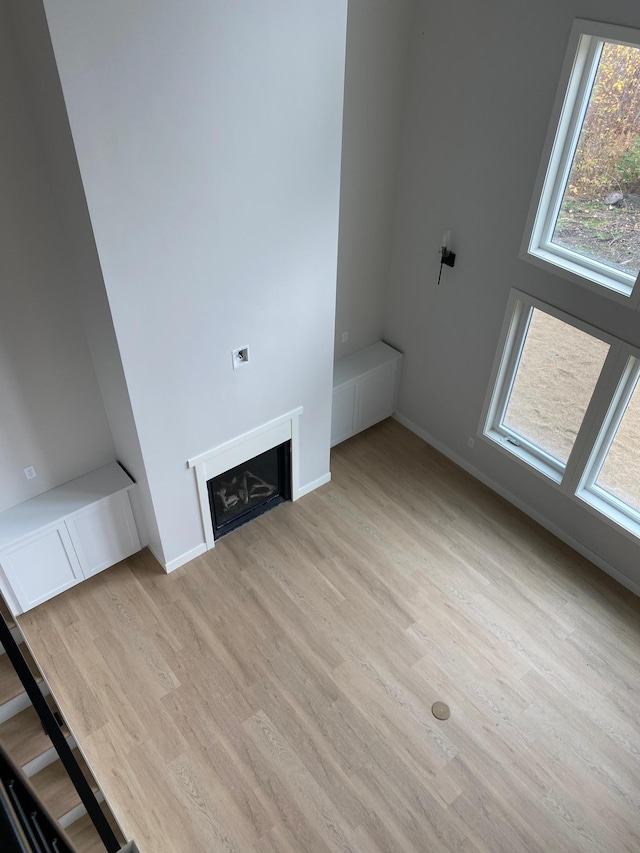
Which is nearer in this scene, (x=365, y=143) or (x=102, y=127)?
(x=102, y=127)

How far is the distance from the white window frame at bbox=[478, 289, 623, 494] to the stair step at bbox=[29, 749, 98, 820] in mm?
4760

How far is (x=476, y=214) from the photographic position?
20.0 feet

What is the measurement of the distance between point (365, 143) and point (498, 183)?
1.32 metres

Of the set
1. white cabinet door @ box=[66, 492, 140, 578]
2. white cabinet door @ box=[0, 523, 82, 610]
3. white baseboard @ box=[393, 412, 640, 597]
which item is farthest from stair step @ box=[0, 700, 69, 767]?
white baseboard @ box=[393, 412, 640, 597]

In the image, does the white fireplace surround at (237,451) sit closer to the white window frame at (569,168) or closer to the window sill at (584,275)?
the window sill at (584,275)

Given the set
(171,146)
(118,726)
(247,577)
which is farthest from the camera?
(247,577)

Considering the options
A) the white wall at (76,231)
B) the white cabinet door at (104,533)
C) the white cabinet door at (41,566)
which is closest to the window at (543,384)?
the white wall at (76,231)

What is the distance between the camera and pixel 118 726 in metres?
5.14

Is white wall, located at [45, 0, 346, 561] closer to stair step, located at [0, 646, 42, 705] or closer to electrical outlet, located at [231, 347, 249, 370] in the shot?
electrical outlet, located at [231, 347, 249, 370]

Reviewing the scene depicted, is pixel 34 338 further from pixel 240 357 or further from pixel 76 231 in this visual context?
pixel 240 357

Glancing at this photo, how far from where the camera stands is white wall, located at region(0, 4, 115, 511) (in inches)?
171

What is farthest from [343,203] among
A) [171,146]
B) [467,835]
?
[467,835]

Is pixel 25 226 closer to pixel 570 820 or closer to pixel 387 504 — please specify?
pixel 387 504

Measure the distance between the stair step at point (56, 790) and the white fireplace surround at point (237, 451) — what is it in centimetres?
234
